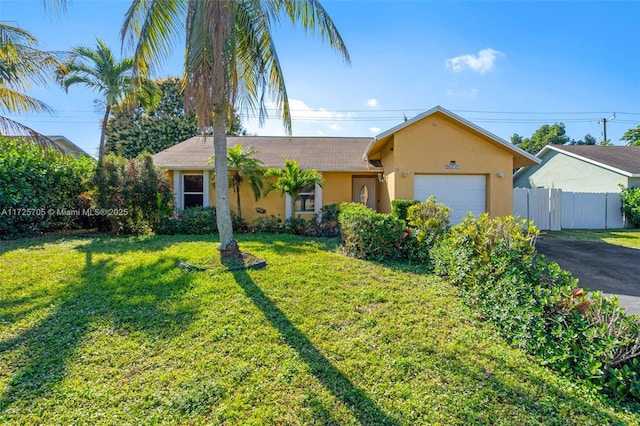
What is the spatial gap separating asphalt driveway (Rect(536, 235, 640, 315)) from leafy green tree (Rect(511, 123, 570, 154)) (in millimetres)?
29877

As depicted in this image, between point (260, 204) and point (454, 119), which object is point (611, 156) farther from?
point (260, 204)

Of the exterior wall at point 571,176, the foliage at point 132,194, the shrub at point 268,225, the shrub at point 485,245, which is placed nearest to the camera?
the shrub at point 485,245

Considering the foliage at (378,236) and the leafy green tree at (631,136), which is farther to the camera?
the leafy green tree at (631,136)

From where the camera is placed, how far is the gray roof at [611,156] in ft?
51.8

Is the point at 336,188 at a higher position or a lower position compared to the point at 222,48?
lower

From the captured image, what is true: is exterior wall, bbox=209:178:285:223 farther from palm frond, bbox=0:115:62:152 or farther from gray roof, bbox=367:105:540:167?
palm frond, bbox=0:115:62:152

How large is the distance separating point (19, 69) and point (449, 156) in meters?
13.6

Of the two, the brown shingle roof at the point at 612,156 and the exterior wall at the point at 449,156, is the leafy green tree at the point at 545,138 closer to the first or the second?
the brown shingle roof at the point at 612,156

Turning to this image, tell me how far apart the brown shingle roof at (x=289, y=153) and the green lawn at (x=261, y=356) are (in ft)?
25.0

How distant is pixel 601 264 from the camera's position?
7.92 meters

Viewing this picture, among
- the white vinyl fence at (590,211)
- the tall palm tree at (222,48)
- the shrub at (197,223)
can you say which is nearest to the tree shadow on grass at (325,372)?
the tall palm tree at (222,48)

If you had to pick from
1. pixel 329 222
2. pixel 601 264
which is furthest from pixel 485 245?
pixel 329 222

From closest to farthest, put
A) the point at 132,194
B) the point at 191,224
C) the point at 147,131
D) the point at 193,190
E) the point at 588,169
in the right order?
1. the point at 132,194
2. the point at 191,224
3. the point at 193,190
4. the point at 588,169
5. the point at 147,131

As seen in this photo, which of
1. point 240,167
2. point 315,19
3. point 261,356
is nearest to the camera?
point 261,356
